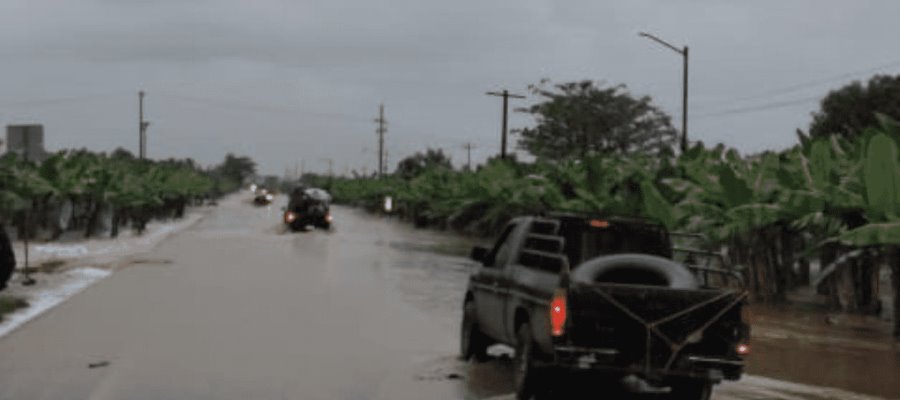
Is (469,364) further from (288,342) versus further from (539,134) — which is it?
(539,134)

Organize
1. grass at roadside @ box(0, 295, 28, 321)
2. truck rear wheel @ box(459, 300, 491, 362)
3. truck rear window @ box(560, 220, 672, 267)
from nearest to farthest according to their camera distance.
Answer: truck rear window @ box(560, 220, 672, 267)
truck rear wheel @ box(459, 300, 491, 362)
grass at roadside @ box(0, 295, 28, 321)

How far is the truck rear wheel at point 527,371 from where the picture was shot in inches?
389

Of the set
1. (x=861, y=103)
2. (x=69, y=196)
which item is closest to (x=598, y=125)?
(x=861, y=103)

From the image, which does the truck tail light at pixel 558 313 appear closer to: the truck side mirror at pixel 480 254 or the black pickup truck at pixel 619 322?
the black pickup truck at pixel 619 322

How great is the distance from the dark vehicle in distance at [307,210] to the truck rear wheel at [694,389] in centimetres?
4078

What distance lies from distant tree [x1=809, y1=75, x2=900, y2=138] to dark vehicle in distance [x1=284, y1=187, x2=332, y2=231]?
35976 mm

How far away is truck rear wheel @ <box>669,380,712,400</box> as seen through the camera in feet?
33.1

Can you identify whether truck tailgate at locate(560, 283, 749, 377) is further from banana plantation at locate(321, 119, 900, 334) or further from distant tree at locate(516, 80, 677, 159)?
distant tree at locate(516, 80, 677, 159)

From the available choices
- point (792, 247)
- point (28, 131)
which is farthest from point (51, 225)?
point (792, 247)

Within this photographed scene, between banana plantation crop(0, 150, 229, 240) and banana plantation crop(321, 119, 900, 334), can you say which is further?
banana plantation crop(0, 150, 229, 240)

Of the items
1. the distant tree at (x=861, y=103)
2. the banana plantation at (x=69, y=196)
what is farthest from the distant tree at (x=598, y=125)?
the banana plantation at (x=69, y=196)

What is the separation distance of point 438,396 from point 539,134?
272 ft

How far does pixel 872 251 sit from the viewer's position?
16.7 meters

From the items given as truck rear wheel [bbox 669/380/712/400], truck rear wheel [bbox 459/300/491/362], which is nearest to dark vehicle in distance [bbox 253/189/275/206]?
truck rear wheel [bbox 459/300/491/362]
